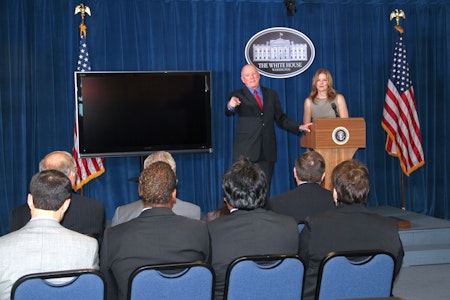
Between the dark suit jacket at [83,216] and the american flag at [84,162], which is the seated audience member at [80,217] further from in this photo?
the american flag at [84,162]

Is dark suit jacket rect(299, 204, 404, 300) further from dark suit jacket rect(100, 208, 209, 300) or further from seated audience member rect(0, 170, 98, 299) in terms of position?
seated audience member rect(0, 170, 98, 299)

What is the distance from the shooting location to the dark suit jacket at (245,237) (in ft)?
9.12

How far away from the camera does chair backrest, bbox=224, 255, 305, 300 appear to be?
2.52m

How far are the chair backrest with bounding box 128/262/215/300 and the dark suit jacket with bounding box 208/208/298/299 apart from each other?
34 cm

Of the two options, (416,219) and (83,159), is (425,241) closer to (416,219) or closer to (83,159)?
(416,219)

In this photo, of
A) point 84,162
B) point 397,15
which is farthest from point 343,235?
point 397,15

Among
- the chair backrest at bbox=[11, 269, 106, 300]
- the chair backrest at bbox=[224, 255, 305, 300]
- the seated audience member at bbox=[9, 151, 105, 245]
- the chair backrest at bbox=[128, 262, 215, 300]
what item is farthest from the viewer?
the seated audience member at bbox=[9, 151, 105, 245]

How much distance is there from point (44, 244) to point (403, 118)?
580 centimetres

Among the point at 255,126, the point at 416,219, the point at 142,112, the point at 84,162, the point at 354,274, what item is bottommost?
the point at 416,219

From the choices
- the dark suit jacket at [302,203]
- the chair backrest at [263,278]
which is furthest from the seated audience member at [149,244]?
the dark suit jacket at [302,203]

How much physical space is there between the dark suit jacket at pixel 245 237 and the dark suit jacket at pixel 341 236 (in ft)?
0.37

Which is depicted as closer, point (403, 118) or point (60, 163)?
point (60, 163)

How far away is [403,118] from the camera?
7.23 m

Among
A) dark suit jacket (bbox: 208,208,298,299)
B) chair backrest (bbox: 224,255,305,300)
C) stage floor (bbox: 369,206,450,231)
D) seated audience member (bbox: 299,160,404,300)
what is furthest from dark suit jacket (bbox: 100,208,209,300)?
stage floor (bbox: 369,206,450,231)
